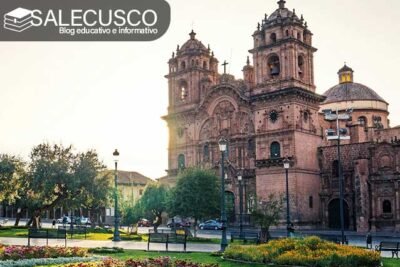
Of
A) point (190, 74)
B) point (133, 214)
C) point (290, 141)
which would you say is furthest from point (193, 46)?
point (133, 214)

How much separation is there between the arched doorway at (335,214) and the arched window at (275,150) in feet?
26.0

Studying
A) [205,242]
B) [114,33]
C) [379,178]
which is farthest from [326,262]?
[379,178]

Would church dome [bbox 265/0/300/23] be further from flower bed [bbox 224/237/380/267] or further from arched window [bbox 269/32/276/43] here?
flower bed [bbox 224/237/380/267]

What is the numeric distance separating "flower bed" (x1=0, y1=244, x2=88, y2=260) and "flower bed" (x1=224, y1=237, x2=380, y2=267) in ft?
22.1

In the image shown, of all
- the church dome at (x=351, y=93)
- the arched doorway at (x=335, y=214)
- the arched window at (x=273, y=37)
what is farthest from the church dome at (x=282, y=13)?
the arched doorway at (x=335, y=214)

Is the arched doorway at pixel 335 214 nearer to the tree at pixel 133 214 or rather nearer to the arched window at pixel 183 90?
the tree at pixel 133 214

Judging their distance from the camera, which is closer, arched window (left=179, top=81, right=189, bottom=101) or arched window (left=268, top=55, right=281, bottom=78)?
arched window (left=268, top=55, right=281, bottom=78)

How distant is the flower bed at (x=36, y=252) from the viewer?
22172 mm

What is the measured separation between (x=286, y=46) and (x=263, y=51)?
10.4 ft

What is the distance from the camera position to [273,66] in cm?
6119

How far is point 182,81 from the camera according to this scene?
73.6m

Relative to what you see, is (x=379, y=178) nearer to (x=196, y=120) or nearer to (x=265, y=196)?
(x=265, y=196)

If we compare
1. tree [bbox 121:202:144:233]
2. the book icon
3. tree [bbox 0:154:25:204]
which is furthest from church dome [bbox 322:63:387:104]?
the book icon

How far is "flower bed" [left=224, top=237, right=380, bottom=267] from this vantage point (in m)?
20.2
